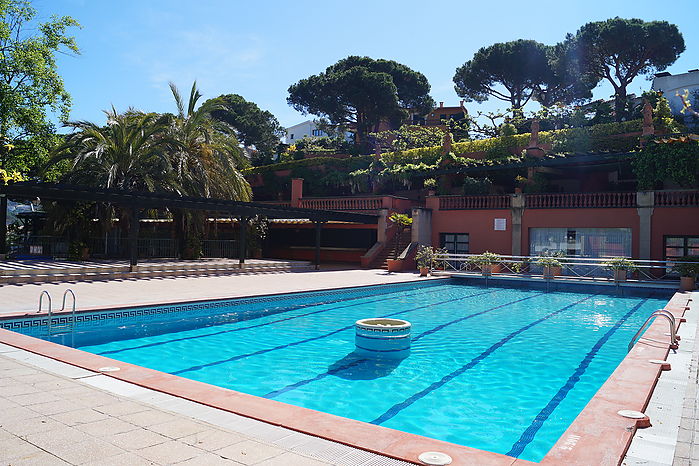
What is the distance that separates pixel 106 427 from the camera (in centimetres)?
425

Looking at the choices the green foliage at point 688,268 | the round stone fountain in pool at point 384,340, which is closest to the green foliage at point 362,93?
the green foliage at point 688,268

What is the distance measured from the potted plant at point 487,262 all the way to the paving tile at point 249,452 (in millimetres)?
19686

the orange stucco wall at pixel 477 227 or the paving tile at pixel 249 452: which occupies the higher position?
the orange stucco wall at pixel 477 227

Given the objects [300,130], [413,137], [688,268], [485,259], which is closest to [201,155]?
[485,259]

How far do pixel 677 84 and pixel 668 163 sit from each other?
21825mm

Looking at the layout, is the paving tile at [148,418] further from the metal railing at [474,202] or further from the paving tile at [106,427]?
the metal railing at [474,202]

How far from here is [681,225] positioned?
22.0 m

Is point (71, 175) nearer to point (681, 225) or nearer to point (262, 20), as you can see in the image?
point (262, 20)

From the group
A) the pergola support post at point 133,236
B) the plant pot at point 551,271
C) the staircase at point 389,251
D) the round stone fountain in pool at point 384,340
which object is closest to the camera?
the round stone fountain in pool at point 384,340

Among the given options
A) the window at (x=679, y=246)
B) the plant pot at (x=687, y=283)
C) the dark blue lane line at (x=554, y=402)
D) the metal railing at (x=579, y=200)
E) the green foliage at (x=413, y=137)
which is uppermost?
the green foliage at (x=413, y=137)

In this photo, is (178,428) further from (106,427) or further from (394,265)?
(394,265)

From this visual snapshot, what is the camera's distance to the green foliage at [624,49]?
3969 cm

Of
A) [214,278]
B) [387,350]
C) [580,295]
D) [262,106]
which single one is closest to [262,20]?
[214,278]

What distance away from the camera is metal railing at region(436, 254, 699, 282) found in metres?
20.9
